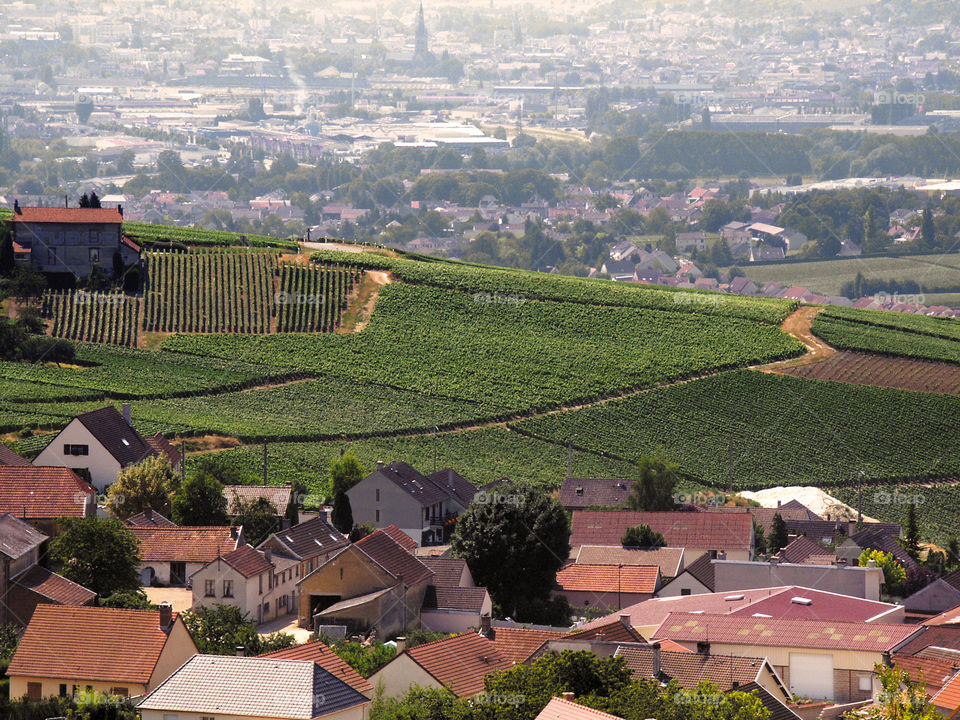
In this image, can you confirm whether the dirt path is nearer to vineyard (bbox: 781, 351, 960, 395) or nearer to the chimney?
vineyard (bbox: 781, 351, 960, 395)

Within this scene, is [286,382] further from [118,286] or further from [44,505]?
[44,505]

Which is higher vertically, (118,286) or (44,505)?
(118,286)

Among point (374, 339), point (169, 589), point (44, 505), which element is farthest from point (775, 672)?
point (374, 339)

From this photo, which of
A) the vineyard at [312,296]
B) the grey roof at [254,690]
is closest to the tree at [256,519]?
the grey roof at [254,690]

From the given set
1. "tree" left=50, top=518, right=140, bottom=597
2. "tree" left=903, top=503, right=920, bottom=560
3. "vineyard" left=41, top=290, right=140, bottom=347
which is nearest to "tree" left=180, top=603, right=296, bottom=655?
"tree" left=50, top=518, right=140, bottom=597

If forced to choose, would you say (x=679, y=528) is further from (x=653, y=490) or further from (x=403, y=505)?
(x=403, y=505)
